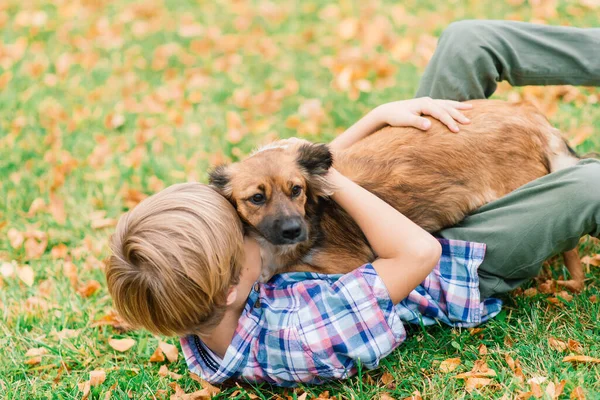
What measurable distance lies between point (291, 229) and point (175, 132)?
2825 mm

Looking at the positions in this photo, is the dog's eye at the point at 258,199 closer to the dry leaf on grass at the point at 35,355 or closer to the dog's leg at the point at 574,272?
the dry leaf on grass at the point at 35,355

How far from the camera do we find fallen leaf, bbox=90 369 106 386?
9.99ft

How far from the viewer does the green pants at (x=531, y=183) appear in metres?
2.75

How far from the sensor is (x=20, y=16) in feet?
25.1

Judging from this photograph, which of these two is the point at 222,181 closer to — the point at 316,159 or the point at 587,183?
the point at 316,159

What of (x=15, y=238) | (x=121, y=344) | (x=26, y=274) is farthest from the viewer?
(x=15, y=238)

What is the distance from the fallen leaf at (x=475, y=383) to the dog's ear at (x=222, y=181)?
1311mm

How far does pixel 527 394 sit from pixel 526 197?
0.85 metres

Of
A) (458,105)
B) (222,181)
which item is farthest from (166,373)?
(458,105)

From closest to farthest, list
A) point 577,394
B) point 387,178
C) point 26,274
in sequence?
point 577,394
point 387,178
point 26,274

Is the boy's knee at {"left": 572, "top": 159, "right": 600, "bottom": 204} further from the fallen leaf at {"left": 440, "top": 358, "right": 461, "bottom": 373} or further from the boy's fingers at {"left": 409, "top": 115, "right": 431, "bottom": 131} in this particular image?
the fallen leaf at {"left": 440, "top": 358, "right": 461, "bottom": 373}

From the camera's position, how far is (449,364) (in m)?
2.83

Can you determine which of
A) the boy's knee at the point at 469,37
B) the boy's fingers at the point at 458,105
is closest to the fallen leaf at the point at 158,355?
the boy's fingers at the point at 458,105

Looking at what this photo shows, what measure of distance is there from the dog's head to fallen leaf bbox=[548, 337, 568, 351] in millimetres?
1172
